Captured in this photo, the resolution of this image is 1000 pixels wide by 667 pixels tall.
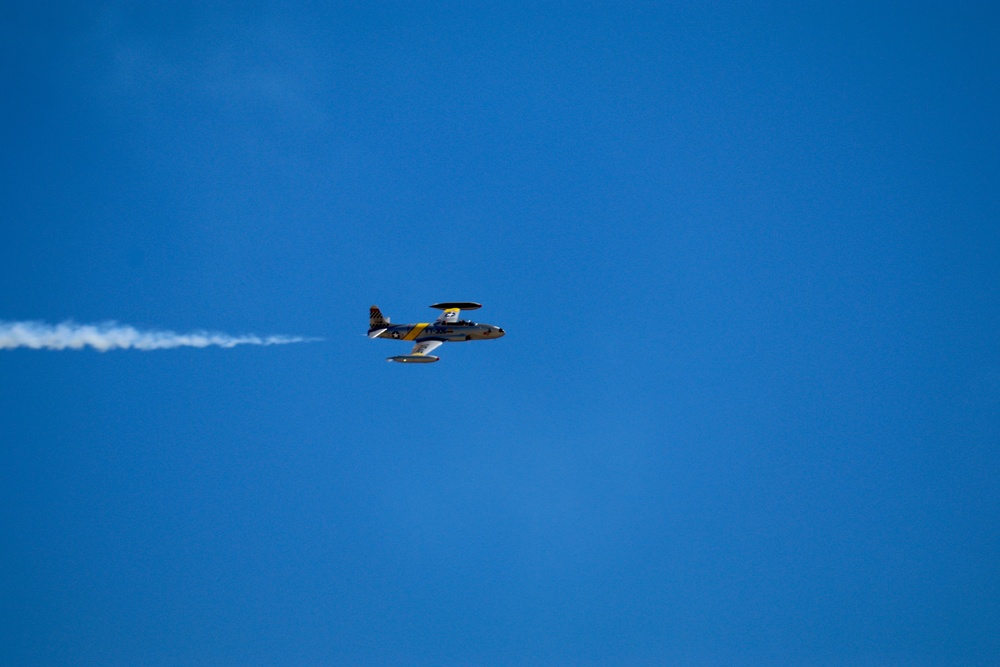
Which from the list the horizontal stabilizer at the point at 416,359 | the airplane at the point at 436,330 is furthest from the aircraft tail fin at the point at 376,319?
the horizontal stabilizer at the point at 416,359

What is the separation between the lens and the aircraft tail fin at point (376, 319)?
340 feet

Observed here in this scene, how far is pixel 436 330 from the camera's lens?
97375 millimetres

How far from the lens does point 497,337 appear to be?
95.8 m

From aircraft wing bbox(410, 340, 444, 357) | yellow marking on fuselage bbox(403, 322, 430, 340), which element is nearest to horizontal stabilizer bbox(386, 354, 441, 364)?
aircraft wing bbox(410, 340, 444, 357)

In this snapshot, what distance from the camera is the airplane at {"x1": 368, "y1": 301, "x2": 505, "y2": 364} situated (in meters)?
95.6

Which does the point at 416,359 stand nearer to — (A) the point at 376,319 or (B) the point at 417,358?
(B) the point at 417,358

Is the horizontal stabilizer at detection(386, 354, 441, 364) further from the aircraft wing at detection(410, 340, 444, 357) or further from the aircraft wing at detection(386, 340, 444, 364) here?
the aircraft wing at detection(410, 340, 444, 357)

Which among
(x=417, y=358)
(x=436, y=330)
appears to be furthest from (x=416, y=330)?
(x=417, y=358)

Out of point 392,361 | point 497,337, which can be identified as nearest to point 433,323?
point 497,337

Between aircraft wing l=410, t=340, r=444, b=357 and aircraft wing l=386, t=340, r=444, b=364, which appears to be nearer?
aircraft wing l=386, t=340, r=444, b=364

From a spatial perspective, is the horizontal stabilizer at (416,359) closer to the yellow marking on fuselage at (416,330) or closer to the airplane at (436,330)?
the airplane at (436,330)

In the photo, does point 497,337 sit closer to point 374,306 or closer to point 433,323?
point 433,323

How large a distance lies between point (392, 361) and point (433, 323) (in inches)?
568

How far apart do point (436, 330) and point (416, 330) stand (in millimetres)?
3452
